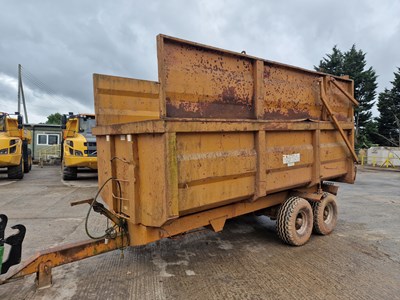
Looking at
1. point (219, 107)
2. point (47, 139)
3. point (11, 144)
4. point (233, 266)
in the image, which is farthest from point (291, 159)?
point (47, 139)

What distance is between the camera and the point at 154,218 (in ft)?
9.05

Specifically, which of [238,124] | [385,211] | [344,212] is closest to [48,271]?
[238,124]

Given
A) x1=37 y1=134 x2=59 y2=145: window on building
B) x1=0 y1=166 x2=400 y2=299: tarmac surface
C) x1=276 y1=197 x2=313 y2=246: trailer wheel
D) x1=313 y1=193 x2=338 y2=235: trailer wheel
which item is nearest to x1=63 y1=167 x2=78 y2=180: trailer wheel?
x1=0 y1=166 x2=400 y2=299: tarmac surface

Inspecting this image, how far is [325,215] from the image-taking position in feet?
16.2

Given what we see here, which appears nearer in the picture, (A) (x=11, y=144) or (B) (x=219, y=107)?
(B) (x=219, y=107)

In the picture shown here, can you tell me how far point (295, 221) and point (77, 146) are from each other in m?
8.19

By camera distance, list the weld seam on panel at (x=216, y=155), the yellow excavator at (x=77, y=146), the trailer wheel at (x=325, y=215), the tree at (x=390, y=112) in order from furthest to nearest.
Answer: the tree at (x=390, y=112)
the yellow excavator at (x=77, y=146)
the trailer wheel at (x=325, y=215)
the weld seam on panel at (x=216, y=155)

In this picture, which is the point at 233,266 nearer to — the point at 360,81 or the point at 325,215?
the point at 325,215

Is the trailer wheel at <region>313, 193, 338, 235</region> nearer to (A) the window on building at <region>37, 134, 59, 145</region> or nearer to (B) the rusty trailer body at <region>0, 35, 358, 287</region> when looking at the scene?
(B) the rusty trailer body at <region>0, 35, 358, 287</region>

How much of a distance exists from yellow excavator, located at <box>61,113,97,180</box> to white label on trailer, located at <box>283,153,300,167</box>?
7.84 meters

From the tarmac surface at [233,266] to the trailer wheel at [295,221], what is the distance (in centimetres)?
14

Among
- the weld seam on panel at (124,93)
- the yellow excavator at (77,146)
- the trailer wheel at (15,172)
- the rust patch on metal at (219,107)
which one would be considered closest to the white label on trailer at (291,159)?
the rust patch on metal at (219,107)

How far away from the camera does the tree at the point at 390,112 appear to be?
29.5 m

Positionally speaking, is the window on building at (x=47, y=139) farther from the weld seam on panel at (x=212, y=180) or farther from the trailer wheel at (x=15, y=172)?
the weld seam on panel at (x=212, y=180)
